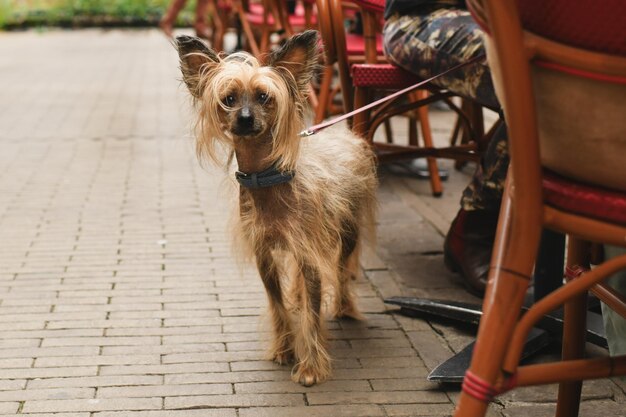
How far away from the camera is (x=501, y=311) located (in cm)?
177

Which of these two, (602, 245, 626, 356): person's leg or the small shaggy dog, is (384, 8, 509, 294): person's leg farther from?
(602, 245, 626, 356): person's leg

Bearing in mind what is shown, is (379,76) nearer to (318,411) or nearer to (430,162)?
(318,411)

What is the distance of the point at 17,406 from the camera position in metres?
2.88

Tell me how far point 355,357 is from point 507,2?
190cm

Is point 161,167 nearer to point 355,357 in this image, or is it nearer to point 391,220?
point 391,220

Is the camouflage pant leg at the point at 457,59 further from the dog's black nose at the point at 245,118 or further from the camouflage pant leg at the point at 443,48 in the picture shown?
the dog's black nose at the point at 245,118

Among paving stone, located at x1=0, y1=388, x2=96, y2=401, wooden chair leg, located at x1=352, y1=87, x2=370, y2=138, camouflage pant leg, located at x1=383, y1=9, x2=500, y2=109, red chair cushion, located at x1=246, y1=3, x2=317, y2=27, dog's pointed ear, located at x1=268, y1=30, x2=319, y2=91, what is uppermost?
dog's pointed ear, located at x1=268, y1=30, x2=319, y2=91

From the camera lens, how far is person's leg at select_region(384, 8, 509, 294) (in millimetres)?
3471

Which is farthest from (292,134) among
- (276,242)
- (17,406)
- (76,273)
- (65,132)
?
(65,132)

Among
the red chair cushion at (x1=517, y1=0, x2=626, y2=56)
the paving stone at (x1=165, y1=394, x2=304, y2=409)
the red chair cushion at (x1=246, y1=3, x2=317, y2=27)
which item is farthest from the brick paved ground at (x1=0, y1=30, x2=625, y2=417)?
the red chair cushion at (x1=517, y1=0, x2=626, y2=56)

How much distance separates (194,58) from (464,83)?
1099 millimetres

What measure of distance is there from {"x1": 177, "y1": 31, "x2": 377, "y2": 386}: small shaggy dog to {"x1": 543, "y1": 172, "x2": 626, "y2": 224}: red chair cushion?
1219 millimetres

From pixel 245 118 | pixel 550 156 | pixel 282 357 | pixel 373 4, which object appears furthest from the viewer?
pixel 373 4

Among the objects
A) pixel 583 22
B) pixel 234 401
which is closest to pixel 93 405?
pixel 234 401
